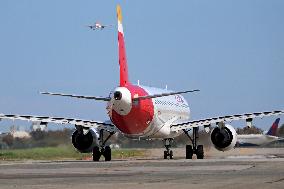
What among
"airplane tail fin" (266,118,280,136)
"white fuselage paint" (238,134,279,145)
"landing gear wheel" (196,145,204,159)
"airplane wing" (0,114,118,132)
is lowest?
"landing gear wheel" (196,145,204,159)

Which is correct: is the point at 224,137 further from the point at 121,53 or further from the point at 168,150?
the point at 121,53

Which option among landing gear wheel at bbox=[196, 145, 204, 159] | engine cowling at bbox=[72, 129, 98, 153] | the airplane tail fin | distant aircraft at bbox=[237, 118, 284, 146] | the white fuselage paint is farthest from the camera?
the white fuselage paint

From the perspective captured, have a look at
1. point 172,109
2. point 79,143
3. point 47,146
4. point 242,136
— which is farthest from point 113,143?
point 242,136

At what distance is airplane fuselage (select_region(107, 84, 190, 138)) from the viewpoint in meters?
50.2

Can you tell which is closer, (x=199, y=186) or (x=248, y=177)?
(x=199, y=186)

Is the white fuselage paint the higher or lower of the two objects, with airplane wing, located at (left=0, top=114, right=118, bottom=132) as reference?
higher

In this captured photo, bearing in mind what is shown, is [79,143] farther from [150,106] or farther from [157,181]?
[157,181]

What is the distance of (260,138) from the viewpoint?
11650 cm

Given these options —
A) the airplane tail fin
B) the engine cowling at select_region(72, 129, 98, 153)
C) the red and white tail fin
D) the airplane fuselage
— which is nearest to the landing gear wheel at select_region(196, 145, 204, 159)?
the airplane fuselage

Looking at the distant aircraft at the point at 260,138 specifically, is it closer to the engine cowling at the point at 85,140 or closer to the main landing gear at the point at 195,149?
the main landing gear at the point at 195,149

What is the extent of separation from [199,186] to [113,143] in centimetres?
5164

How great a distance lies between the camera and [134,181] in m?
24.9

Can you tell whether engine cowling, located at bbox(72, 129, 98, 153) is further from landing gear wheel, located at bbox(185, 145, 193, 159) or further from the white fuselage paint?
the white fuselage paint

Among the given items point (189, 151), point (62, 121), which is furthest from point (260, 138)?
point (62, 121)
